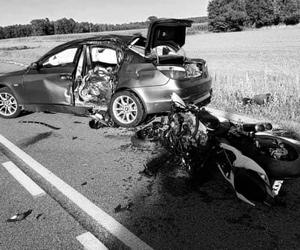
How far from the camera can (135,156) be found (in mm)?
4750

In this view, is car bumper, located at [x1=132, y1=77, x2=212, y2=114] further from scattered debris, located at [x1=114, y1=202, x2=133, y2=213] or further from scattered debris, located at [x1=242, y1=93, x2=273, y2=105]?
scattered debris, located at [x1=114, y1=202, x2=133, y2=213]

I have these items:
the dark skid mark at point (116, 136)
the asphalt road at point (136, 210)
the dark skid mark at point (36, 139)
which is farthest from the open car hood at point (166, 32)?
the dark skid mark at point (36, 139)

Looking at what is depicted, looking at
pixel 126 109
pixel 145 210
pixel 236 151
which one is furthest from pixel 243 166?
pixel 126 109

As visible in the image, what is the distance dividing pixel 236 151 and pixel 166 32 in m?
3.45

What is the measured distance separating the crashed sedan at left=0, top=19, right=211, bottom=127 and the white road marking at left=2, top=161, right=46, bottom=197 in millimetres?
2103

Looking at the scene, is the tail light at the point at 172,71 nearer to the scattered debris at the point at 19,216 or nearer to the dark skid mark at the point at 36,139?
the dark skid mark at the point at 36,139

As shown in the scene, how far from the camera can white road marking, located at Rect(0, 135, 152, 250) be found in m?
2.85

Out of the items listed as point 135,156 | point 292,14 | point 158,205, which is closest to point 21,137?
point 135,156

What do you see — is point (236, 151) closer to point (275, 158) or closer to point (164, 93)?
point (275, 158)

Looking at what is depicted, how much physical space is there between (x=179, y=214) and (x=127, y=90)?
3.13 m

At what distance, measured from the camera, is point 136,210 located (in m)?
3.35

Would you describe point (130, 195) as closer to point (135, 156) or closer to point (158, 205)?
point (158, 205)

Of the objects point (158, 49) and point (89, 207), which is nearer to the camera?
point (89, 207)

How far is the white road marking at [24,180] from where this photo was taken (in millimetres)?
3788
